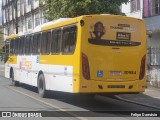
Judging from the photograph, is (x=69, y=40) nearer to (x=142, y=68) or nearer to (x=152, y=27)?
(x=142, y=68)

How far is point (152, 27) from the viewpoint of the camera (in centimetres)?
2709

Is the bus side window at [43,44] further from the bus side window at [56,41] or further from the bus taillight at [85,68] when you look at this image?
the bus taillight at [85,68]

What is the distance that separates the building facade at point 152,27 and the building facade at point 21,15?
18334 mm

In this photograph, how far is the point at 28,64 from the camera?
2088 cm

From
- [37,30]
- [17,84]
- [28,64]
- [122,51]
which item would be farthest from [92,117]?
[17,84]

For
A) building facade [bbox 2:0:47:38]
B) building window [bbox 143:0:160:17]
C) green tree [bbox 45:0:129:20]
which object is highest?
building facade [bbox 2:0:47:38]

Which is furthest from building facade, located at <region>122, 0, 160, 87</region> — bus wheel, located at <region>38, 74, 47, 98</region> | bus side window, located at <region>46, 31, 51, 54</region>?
bus side window, located at <region>46, 31, 51, 54</region>

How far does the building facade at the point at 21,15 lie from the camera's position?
5562cm

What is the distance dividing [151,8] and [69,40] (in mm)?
13902

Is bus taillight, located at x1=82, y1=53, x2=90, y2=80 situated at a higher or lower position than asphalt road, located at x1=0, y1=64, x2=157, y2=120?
higher

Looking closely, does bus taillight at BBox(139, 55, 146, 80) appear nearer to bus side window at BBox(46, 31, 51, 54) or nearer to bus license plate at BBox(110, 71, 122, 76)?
bus license plate at BBox(110, 71, 122, 76)

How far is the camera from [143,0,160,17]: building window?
1064 inches

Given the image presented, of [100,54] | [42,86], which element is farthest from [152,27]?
[100,54]

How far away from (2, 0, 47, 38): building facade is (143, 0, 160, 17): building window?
19369 mm
